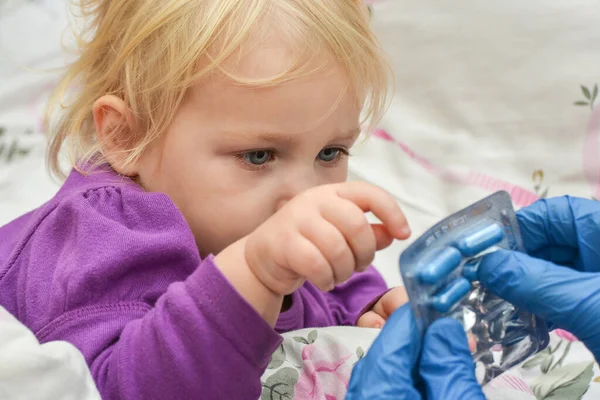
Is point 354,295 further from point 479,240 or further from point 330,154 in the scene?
point 479,240

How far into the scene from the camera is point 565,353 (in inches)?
40.2

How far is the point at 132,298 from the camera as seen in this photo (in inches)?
28.1

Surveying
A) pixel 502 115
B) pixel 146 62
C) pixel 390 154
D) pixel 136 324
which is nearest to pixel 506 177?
pixel 502 115

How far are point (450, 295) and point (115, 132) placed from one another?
0.45m

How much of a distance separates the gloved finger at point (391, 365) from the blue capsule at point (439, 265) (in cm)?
4

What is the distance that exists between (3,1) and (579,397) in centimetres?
127

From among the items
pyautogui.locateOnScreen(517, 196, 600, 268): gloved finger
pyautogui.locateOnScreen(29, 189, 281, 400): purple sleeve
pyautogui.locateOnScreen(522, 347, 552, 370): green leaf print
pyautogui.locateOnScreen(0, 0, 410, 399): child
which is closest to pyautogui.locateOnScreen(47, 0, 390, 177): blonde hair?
pyautogui.locateOnScreen(0, 0, 410, 399): child

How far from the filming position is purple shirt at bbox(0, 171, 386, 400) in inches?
24.5

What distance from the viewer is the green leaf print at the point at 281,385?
0.76m

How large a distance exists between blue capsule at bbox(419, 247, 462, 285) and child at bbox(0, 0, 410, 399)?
4cm

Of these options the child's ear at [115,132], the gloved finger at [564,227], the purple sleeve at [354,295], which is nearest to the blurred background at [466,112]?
the purple sleeve at [354,295]

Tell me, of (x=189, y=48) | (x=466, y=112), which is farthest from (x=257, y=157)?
(x=466, y=112)

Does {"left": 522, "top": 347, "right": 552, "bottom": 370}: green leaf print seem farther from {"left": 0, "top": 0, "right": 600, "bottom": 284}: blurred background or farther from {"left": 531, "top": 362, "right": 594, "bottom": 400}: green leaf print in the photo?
{"left": 0, "top": 0, "right": 600, "bottom": 284}: blurred background

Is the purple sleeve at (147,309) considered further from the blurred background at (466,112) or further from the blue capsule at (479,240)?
the blurred background at (466,112)
